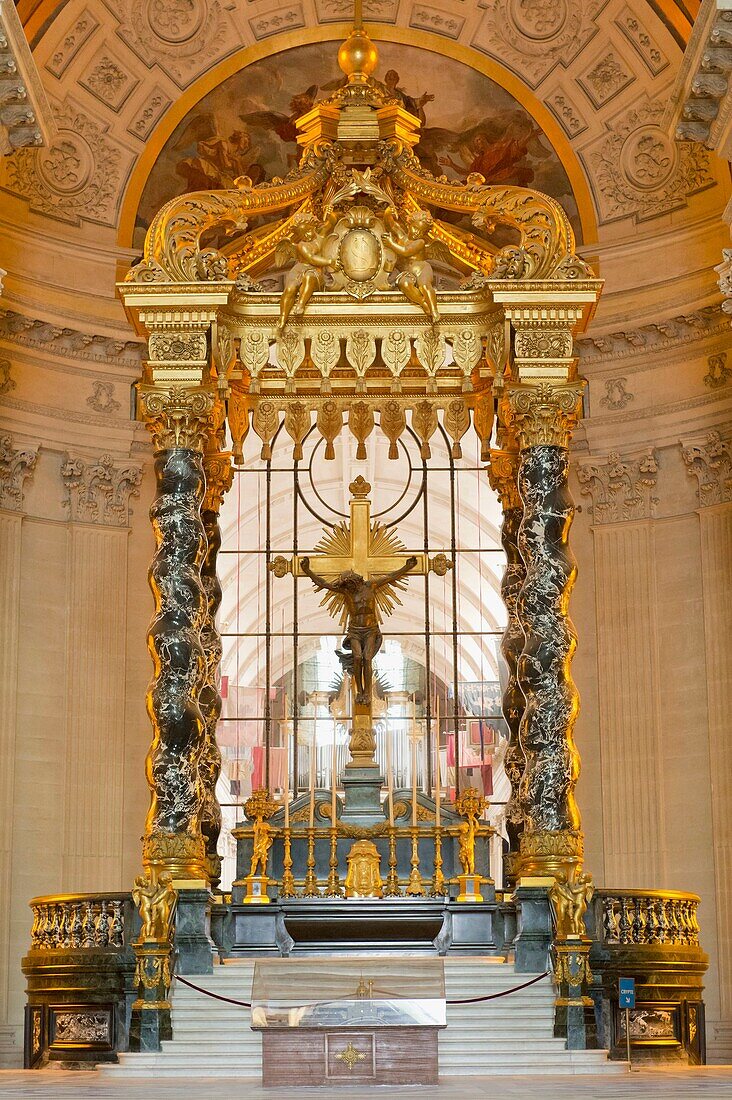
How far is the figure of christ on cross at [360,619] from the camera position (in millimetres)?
15891

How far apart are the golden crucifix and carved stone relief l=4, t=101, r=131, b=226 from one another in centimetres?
560

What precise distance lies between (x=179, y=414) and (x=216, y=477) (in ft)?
6.38

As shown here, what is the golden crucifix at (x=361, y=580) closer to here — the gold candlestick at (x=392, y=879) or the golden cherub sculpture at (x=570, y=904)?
the gold candlestick at (x=392, y=879)

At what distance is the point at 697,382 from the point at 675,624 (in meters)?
2.75

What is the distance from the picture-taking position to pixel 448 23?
65.8 ft

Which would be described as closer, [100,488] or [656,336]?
[656,336]

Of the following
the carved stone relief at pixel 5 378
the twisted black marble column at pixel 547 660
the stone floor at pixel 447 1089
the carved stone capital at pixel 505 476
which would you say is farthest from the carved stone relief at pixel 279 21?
the stone floor at pixel 447 1089

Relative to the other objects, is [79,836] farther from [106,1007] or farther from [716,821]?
[716,821]

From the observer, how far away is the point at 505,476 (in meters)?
16.2

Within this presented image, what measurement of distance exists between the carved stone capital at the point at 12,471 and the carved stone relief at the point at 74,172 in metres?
2.97

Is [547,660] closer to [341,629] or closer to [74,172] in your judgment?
[74,172]

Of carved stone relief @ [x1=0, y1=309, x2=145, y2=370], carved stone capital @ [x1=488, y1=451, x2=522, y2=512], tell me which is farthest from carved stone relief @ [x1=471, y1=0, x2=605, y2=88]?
carved stone capital @ [x1=488, y1=451, x2=522, y2=512]

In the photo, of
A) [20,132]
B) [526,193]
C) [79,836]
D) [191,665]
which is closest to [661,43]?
[526,193]

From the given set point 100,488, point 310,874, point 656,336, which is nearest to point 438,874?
point 310,874
